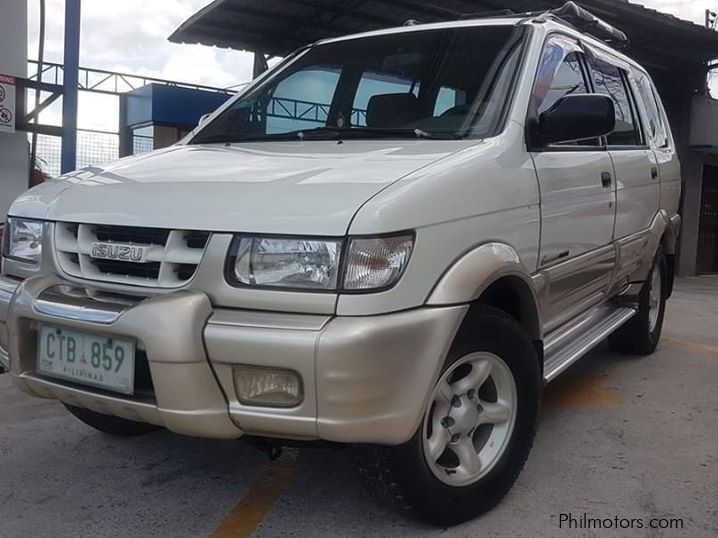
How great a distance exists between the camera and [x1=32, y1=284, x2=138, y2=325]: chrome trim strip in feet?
7.38

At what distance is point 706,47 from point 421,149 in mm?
11403

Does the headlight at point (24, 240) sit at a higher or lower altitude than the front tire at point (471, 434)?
higher

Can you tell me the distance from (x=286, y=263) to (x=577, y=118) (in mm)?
1384

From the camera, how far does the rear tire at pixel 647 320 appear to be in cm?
493

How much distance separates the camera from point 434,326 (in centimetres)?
217

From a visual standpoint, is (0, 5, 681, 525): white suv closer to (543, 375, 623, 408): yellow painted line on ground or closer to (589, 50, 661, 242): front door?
(589, 50, 661, 242): front door

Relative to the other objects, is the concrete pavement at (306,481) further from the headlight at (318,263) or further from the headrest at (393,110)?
the headrest at (393,110)

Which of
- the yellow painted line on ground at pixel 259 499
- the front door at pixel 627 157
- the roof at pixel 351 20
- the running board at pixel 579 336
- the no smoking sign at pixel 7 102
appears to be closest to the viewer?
the yellow painted line on ground at pixel 259 499

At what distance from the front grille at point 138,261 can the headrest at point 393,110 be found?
1.23 meters

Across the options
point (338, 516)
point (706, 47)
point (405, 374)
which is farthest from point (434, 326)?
point (706, 47)

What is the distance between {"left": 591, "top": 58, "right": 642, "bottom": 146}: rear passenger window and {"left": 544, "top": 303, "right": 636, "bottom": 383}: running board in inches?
38.7

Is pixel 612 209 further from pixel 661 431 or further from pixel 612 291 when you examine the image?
pixel 661 431

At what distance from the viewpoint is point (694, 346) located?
565 cm

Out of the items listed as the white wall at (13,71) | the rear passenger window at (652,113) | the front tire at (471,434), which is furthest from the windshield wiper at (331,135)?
the white wall at (13,71)
